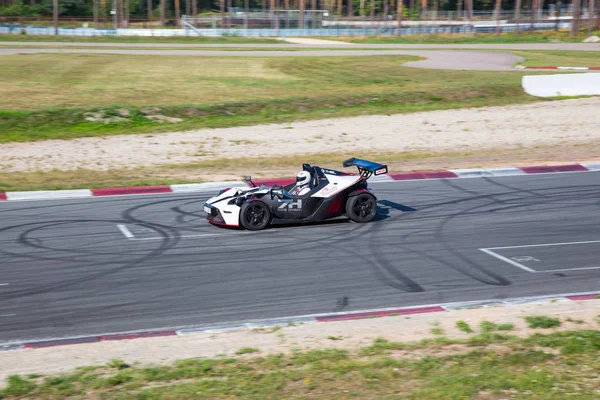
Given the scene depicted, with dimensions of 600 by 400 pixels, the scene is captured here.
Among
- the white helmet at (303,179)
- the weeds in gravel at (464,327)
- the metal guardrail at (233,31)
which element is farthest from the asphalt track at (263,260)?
the metal guardrail at (233,31)

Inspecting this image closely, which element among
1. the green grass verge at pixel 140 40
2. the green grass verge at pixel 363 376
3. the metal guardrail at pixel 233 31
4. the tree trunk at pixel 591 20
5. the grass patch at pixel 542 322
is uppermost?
the tree trunk at pixel 591 20

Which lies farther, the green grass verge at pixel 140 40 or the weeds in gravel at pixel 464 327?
the green grass verge at pixel 140 40

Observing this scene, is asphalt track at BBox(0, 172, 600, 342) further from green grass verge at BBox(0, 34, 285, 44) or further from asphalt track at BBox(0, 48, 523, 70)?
green grass verge at BBox(0, 34, 285, 44)

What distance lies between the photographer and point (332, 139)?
23234 millimetres

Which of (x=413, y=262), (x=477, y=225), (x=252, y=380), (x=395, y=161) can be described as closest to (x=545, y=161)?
(x=395, y=161)

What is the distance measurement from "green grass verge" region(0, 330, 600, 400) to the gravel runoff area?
13176mm

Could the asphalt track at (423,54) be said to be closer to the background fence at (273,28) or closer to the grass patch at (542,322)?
the background fence at (273,28)

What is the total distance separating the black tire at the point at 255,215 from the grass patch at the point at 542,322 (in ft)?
18.6

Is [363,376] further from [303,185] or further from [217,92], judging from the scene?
[217,92]

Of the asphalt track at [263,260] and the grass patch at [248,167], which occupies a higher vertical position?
the grass patch at [248,167]

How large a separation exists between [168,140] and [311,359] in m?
15.8

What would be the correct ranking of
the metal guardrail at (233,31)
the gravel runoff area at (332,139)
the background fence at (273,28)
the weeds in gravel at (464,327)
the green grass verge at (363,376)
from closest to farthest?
the green grass verge at (363,376), the weeds in gravel at (464,327), the gravel runoff area at (332,139), the metal guardrail at (233,31), the background fence at (273,28)

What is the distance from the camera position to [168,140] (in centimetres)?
2277

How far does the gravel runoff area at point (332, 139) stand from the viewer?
20.9m
